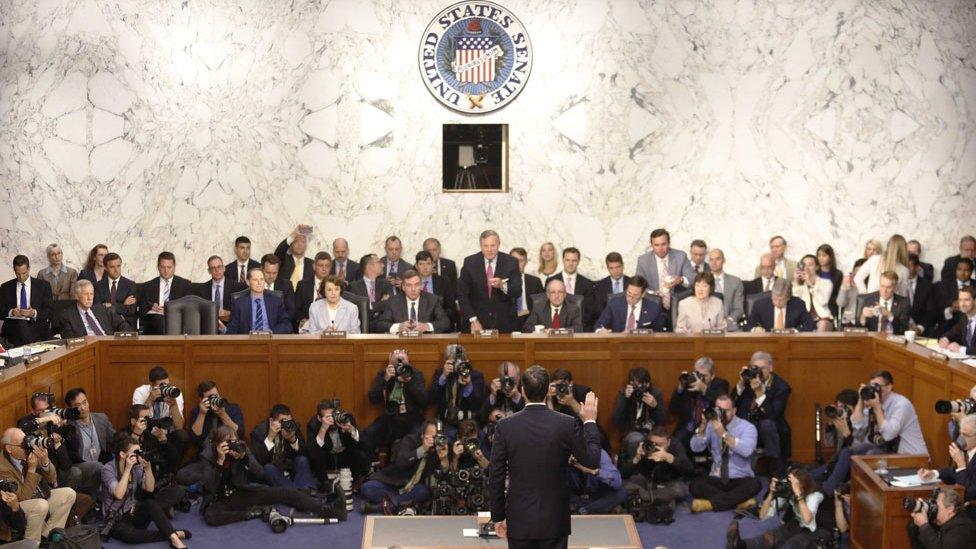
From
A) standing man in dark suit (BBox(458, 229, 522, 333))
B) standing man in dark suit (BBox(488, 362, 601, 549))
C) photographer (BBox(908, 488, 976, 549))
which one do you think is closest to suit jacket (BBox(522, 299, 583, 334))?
standing man in dark suit (BBox(458, 229, 522, 333))

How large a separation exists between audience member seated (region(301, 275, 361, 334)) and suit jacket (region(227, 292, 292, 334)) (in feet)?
1.00

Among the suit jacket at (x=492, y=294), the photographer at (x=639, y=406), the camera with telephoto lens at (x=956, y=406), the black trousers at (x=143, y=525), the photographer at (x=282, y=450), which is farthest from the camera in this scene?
the suit jacket at (x=492, y=294)

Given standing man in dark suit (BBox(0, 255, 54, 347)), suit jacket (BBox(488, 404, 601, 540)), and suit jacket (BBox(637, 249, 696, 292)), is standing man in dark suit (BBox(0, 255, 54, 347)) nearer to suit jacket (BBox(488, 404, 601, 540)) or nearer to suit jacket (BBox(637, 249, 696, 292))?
suit jacket (BBox(637, 249, 696, 292))

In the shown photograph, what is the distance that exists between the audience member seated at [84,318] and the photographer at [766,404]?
19.0 ft

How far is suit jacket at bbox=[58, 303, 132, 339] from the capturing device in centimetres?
1142

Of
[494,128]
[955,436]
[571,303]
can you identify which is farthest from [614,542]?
[494,128]

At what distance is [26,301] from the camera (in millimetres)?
13672

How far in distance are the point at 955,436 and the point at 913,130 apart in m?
7.03

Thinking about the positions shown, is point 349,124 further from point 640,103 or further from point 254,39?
point 640,103

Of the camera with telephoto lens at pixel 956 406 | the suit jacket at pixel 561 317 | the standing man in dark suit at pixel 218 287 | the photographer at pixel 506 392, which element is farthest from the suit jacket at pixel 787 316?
the standing man in dark suit at pixel 218 287

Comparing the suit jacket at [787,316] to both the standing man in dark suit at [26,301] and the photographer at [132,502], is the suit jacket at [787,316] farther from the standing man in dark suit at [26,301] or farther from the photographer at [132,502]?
the standing man in dark suit at [26,301]

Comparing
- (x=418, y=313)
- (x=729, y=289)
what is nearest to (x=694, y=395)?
(x=418, y=313)

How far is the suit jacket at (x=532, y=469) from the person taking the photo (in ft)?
21.9

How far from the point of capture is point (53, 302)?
13.6m
